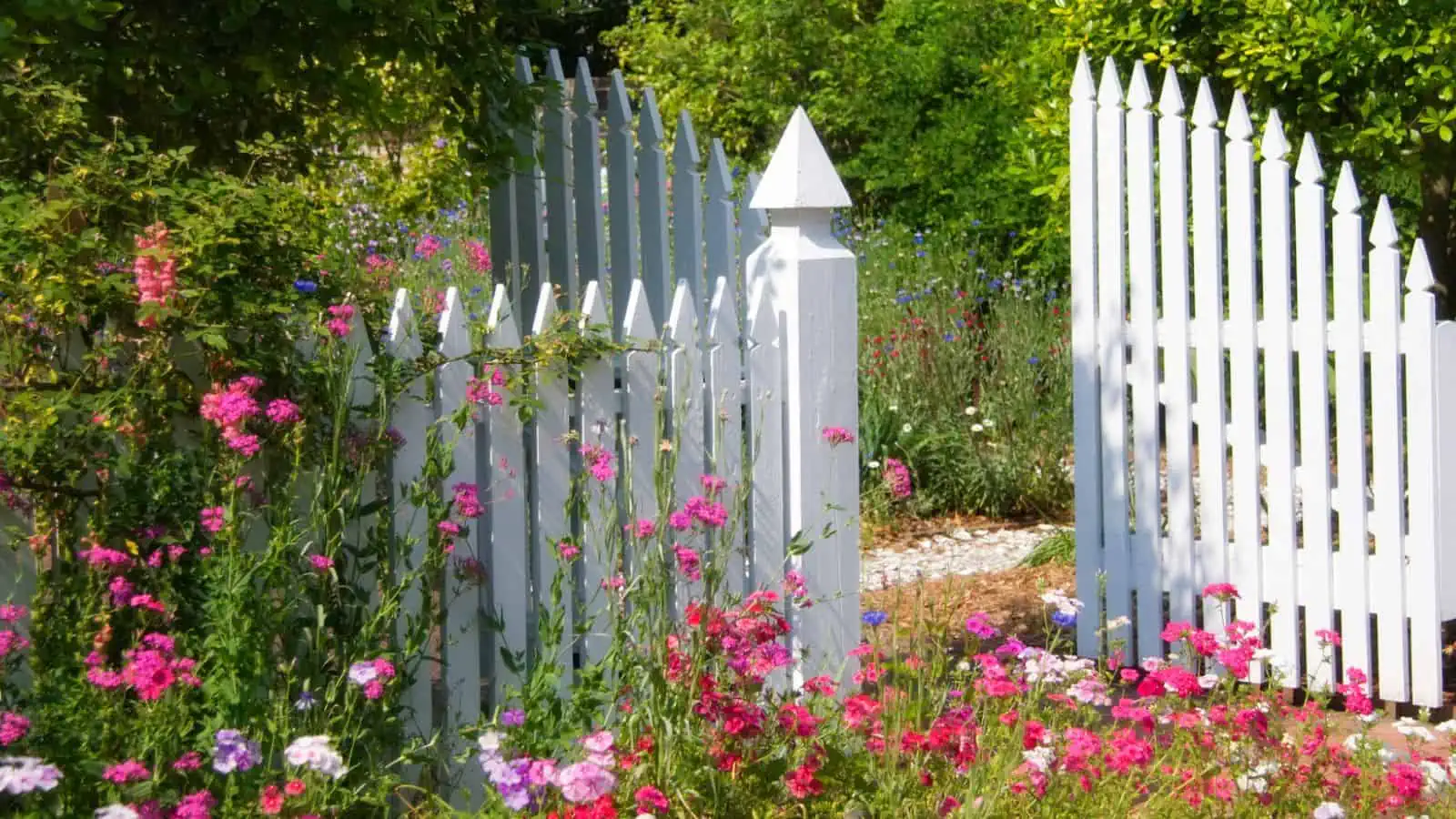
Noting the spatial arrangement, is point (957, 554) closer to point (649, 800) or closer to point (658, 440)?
point (658, 440)

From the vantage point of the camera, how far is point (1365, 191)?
21.6 feet

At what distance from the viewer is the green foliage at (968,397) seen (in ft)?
22.8

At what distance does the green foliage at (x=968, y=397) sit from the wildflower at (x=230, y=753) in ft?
14.0

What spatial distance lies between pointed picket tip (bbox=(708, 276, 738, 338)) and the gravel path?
7.66ft

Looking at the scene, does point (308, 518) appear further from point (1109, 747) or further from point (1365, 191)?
point (1365, 191)

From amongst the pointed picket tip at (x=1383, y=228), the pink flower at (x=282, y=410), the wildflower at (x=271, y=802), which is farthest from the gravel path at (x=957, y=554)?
the wildflower at (x=271, y=802)

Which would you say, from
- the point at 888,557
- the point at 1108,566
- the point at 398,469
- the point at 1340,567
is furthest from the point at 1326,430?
the point at 398,469

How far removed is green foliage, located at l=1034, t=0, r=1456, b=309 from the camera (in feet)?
16.8

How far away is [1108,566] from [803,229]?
5.49 ft

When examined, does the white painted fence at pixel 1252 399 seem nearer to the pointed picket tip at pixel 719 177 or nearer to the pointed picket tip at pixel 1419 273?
the pointed picket tip at pixel 1419 273

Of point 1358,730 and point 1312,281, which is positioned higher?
point 1312,281

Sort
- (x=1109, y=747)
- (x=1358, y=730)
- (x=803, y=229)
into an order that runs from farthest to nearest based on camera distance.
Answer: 1. (x=1358, y=730)
2. (x=803, y=229)
3. (x=1109, y=747)

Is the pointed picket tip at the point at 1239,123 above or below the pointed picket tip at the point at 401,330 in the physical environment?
above

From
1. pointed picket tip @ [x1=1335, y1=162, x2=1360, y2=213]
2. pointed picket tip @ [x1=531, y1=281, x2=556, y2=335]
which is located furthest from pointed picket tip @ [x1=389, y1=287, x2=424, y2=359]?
pointed picket tip @ [x1=1335, y1=162, x2=1360, y2=213]
